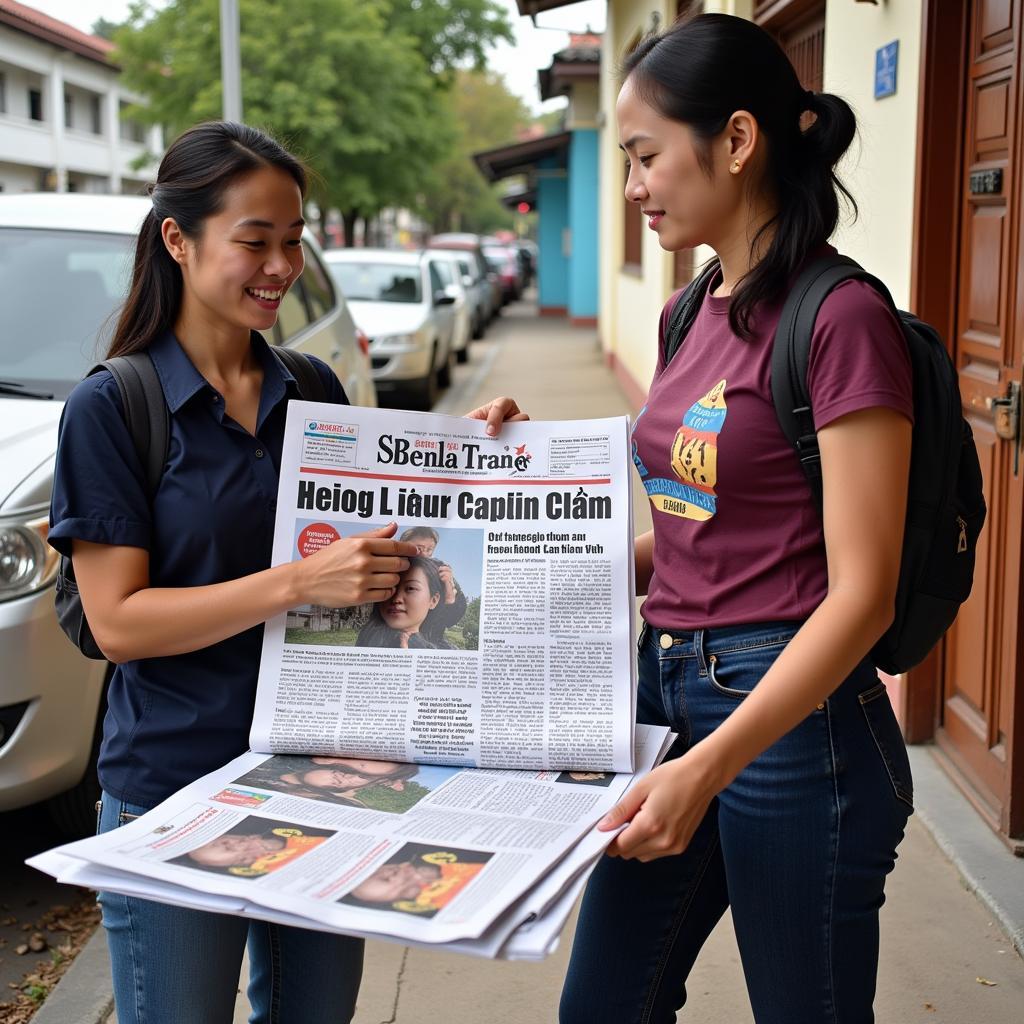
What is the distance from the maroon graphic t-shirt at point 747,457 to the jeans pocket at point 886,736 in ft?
0.53

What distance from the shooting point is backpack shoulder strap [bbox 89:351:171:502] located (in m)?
1.79

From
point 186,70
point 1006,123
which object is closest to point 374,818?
point 1006,123

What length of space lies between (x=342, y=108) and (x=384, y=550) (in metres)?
23.2

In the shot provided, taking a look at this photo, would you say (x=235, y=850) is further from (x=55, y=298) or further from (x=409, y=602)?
(x=55, y=298)

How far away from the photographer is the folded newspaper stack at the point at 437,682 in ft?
4.92

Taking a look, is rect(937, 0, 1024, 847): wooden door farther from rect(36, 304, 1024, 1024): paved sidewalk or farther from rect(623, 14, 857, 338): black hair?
rect(623, 14, 857, 338): black hair

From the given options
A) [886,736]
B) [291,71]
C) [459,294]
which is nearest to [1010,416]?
[886,736]

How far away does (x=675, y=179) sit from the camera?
5.51 ft

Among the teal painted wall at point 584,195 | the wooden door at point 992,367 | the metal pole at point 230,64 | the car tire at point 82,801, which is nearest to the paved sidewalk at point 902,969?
the wooden door at point 992,367

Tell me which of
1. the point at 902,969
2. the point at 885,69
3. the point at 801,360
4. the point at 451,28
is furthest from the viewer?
the point at 451,28

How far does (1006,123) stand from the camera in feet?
11.6

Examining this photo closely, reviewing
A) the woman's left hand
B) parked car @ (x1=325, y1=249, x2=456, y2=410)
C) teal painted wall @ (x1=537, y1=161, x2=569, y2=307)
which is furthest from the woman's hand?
teal painted wall @ (x1=537, y1=161, x2=569, y2=307)

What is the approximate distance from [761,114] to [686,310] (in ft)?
1.09

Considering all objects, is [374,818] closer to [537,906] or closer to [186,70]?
[537,906]
